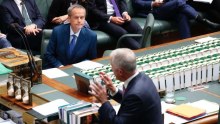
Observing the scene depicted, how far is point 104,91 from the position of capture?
11.3 ft

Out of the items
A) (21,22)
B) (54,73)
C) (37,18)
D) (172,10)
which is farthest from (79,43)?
(172,10)

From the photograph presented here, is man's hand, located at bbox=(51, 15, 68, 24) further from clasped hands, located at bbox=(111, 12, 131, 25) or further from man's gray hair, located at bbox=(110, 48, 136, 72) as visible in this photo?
man's gray hair, located at bbox=(110, 48, 136, 72)

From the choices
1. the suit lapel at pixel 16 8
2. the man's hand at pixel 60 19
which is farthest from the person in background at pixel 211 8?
the suit lapel at pixel 16 8

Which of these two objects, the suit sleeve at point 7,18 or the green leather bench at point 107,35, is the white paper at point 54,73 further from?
the green leather bench at point 107,35

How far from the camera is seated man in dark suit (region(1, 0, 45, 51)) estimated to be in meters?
6.22

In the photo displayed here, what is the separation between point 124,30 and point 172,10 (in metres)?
0.97

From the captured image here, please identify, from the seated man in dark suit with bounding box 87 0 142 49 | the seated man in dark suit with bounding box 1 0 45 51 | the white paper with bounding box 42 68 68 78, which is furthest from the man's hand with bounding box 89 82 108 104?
the seated man in dark suit with bounding box 87 0 142 49

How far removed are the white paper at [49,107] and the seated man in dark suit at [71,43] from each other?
57.3 inches

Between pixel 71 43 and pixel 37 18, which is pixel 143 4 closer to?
pixel 37 18

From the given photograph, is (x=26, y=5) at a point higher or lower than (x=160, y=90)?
higher

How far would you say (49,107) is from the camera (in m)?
3.72

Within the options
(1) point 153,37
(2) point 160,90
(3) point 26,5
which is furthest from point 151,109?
(1) point 153,37

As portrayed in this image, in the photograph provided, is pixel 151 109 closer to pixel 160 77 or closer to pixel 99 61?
pixel 160 77

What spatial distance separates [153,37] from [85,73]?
3325mm
